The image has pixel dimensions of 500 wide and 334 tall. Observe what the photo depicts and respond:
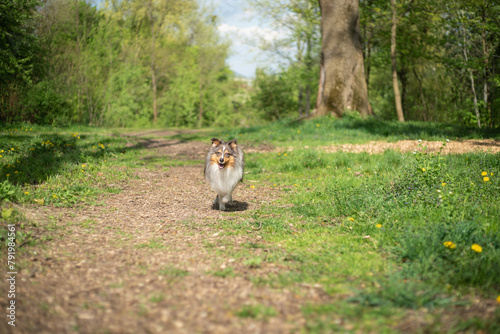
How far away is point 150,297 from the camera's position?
3277 mm

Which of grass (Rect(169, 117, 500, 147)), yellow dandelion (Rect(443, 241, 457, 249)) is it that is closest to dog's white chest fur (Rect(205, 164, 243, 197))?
yellow dandelion (Rect(443, 241, 457, 249))

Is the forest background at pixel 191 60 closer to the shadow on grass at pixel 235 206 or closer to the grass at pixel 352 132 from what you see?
the grass at pixel 352 132

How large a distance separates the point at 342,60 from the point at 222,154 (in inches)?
478

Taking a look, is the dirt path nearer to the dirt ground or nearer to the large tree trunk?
the dirt ground

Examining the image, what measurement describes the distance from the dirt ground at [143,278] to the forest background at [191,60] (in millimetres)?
13288

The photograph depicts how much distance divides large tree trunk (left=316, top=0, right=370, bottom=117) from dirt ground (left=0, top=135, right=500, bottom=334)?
11.2 m

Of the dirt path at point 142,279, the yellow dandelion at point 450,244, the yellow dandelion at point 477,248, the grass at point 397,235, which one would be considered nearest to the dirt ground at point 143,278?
the dirt path at point 142,279

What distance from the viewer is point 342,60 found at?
16078 millimetres

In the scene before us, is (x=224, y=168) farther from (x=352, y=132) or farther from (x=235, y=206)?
(x=352, y=132)

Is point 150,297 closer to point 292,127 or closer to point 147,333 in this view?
Result: point 147,333

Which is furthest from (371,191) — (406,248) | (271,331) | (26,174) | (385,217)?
(26,174)

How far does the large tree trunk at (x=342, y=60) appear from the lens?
1609 cm

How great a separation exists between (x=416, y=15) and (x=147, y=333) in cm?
2087

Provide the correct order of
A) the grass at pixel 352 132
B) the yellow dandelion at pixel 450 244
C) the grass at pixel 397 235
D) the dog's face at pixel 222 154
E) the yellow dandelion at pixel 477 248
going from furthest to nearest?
the grass at pixel 352 132 → the dog's face at pixel 222 154 → the yellow dandelion at pixel 450 244 → the yellow dandelion at pixel 477 248 → the grass at pixel 397 235
